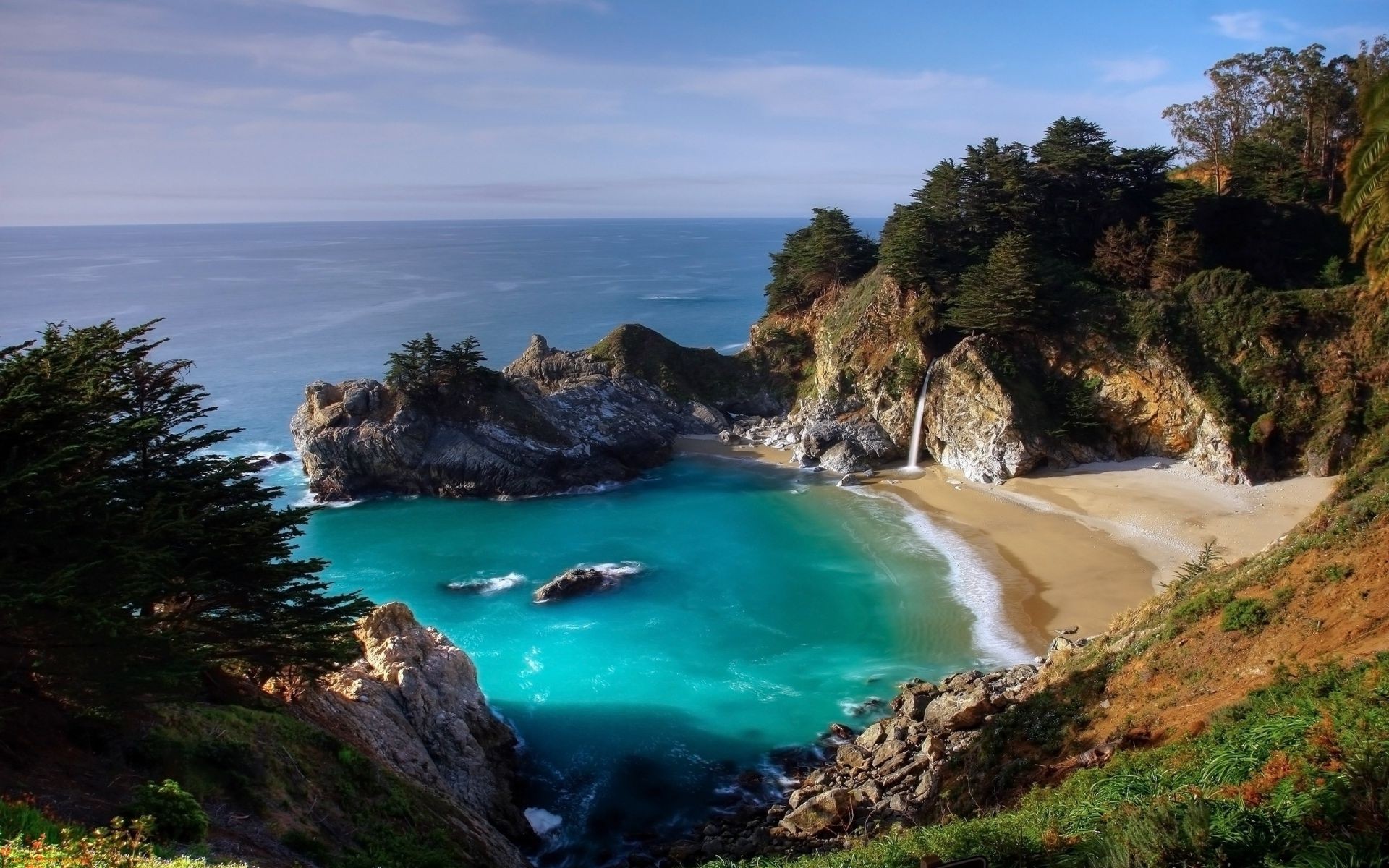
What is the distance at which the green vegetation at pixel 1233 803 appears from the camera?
6.01m

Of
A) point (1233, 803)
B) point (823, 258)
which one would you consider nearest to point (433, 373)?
point (823, 258)

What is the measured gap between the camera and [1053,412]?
3969cm

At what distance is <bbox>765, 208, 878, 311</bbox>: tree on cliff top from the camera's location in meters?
50.4

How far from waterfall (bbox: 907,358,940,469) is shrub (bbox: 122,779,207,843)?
3666 cm

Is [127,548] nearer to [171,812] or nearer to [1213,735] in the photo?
[171,812]

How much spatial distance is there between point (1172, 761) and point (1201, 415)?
31.1 m

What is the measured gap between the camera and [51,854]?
6.81 m

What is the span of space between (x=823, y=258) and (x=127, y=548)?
145 feet

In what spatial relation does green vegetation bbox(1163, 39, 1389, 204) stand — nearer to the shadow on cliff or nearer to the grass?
the shadow on cliff

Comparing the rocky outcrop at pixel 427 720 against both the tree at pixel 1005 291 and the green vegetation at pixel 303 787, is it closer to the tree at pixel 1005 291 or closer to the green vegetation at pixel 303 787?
the green vegetation at pixel 303 787

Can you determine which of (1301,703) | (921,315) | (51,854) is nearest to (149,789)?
(51,854)

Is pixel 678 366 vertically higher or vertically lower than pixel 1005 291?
lower

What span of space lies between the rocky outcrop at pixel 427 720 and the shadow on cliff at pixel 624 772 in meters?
1.02

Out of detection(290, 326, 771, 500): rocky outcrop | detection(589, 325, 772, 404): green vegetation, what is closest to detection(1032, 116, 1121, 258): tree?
detection(589, 325, 772, 404): green vegetation
